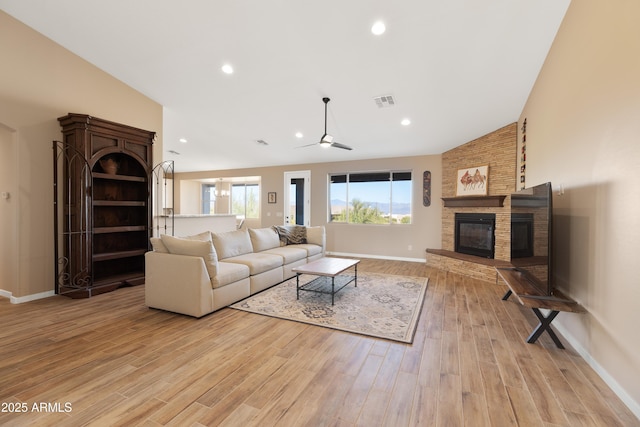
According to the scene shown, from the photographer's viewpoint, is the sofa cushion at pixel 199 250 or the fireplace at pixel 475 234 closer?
the sofa cushion at pixel 199 250

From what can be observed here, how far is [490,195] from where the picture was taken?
533 centimetres

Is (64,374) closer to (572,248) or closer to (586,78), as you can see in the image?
(572,248)

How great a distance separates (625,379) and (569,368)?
43 centimetres

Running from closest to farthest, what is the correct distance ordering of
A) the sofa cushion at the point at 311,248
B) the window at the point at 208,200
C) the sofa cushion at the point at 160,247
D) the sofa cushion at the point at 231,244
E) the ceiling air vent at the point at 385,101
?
the sofa cushion at the point at 160,247, the sofa cushion at the point at 231,244, the ceiling air vent at the point at 385,101, the sofa cushion at the point at 311,248, the window at the point at 208,200

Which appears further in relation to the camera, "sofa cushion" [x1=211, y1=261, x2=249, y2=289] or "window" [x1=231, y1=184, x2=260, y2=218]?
"window" [x1=231, y1=184, x2=260, y2=218]

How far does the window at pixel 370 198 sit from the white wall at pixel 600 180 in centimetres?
406

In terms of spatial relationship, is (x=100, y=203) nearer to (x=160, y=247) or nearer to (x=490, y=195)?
(x=160, y=247)

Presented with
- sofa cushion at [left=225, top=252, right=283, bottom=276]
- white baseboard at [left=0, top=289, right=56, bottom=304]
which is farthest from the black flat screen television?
white baseboard at [left=0, top=289, right=56, bottom=304]

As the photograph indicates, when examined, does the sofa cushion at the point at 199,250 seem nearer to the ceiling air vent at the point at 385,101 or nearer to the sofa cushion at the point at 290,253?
the sofa cushion at the point at 290,253

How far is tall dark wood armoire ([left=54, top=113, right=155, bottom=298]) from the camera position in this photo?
3.88 meters

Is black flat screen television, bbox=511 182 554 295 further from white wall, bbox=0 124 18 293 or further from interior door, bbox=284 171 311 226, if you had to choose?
white wall, bbox=0 124 18 293

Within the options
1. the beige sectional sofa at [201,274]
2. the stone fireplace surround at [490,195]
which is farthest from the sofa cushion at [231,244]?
the stone fireplace surround at [490,195]

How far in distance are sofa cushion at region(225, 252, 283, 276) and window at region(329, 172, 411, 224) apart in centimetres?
359

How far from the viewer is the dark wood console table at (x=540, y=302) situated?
2.32 m
